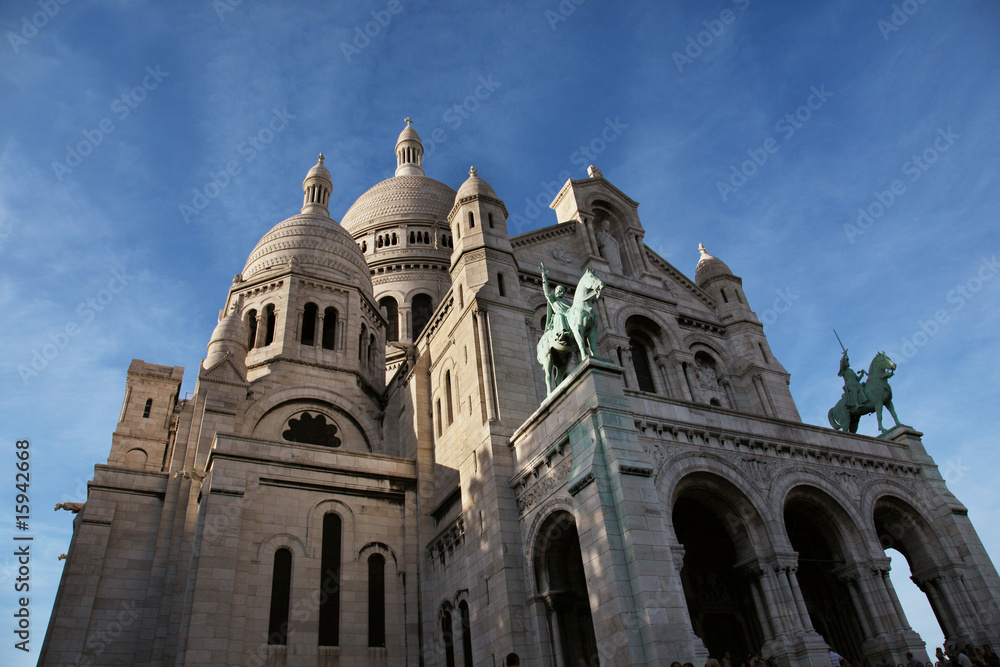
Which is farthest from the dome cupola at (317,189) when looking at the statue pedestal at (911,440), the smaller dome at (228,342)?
the statue pedestal at (911,440)

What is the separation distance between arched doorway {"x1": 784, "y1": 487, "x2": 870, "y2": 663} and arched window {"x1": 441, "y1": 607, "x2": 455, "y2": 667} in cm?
1002

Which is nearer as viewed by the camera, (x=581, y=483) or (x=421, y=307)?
(x=581, y=483)

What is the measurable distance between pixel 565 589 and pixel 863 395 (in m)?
13.1

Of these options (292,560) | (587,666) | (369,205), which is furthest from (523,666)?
(369,205)

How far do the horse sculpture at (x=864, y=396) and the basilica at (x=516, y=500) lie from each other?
1.64 meters

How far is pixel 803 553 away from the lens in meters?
21.4

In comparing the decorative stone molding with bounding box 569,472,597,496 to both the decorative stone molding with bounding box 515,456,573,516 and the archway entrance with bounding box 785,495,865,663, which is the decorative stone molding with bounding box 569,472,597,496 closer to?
the decorative stone molding with bounding box 515,456,573,516

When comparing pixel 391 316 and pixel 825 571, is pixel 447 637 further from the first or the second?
pixel 391 316

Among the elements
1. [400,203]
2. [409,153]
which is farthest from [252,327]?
[409,153]

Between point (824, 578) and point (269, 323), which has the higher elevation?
point (269, 323)

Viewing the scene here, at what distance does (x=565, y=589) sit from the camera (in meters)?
17.3

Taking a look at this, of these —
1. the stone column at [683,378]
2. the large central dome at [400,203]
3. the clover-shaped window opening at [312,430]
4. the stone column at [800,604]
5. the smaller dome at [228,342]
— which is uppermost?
the large central dome at [400,203]

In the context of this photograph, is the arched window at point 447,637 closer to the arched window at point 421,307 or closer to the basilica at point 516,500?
the basilica at point 516,500

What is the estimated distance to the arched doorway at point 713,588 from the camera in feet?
63.6
